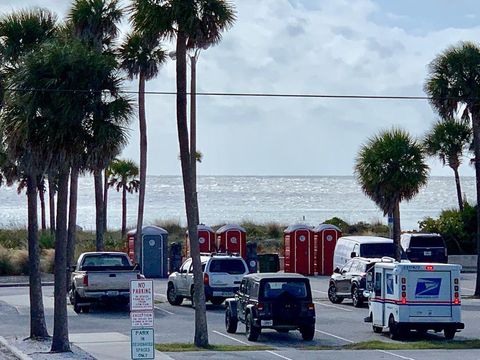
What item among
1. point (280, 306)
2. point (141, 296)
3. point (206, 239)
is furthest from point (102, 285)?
point (206, 239)

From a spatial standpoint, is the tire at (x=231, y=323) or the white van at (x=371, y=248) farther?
the white van at (x=371, y=248)

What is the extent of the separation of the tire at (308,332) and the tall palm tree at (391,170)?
13.2m

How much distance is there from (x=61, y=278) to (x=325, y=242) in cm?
2603

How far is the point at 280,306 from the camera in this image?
25281 mm

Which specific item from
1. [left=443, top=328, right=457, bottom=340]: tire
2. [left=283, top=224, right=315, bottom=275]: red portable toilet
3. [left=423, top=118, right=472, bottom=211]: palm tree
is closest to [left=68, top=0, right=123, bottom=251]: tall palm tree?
[left=443, top=328, right=457, bottom=340]: tire

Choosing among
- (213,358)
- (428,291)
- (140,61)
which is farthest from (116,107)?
(140,61)

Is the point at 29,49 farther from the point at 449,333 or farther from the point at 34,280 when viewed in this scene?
the point at 449,333

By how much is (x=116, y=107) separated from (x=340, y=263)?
67.0 feet

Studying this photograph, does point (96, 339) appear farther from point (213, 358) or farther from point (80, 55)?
point (80, 55)

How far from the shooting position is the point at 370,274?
93.0 feet

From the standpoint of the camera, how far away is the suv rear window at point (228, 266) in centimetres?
3291

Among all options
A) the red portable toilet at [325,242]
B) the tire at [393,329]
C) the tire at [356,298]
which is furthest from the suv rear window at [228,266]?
the red portable toilet at [325,242]

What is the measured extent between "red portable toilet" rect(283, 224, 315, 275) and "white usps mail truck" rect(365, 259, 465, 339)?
21662 millimetres

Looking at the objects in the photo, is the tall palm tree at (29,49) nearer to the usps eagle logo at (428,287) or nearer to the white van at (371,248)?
the usps eagle logo at (428,287)
